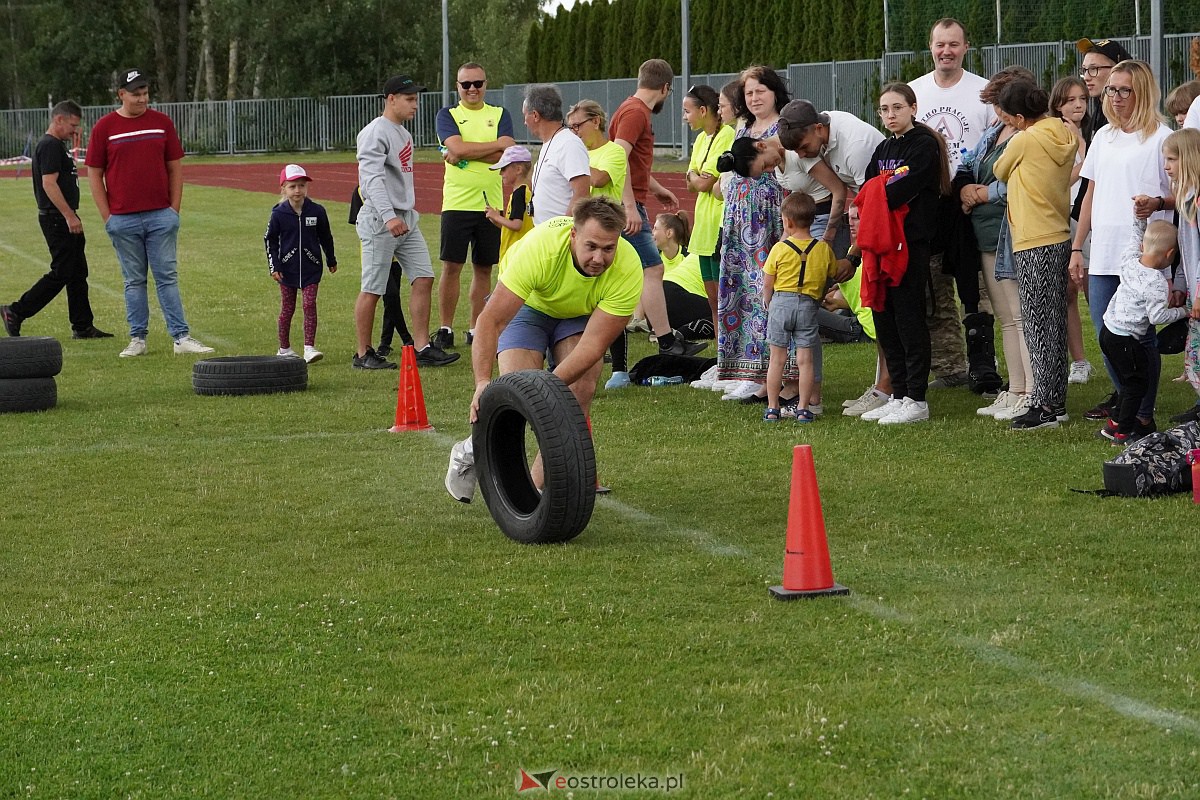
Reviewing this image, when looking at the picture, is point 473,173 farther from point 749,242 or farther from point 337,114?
point 337,114

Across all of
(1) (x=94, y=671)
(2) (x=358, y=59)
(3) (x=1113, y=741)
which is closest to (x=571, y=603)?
(1) (x=94, y=671)

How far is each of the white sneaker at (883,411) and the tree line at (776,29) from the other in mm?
27821

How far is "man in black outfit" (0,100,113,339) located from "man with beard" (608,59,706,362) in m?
5.32

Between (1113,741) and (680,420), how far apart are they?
563 cm

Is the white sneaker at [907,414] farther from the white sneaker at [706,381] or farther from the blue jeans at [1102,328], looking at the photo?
the white sneaker at [706,381]

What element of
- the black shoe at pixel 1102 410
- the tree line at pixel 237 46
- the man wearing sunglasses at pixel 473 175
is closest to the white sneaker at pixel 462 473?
the black shoe at pixel 1102 410

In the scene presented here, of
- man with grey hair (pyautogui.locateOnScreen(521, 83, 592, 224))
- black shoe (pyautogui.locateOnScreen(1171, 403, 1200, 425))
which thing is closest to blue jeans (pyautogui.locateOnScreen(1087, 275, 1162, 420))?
black shoe (pyautogui.locateOnScreen(1171, 403, 1200, 425))

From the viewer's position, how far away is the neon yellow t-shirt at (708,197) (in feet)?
37.1

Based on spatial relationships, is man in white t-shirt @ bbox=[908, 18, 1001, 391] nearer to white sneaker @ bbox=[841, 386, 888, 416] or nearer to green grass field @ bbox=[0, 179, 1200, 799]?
white sneaker @ bbox=[841, 386, 888, 416]

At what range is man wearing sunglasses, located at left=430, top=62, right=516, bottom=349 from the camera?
1258 cm

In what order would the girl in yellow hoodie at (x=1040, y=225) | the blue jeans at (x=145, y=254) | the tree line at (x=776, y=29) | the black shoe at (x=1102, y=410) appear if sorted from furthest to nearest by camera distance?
the tree line at (x=776, y=29), the blue jeans at (x=145, y=254), the black shoe at (x=1102, y=410), the girl in yellow hoodie at (x=1040, y=225)

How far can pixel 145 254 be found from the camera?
13.2 m

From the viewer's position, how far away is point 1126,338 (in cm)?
857

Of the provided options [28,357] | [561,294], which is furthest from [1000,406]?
[28,357]
